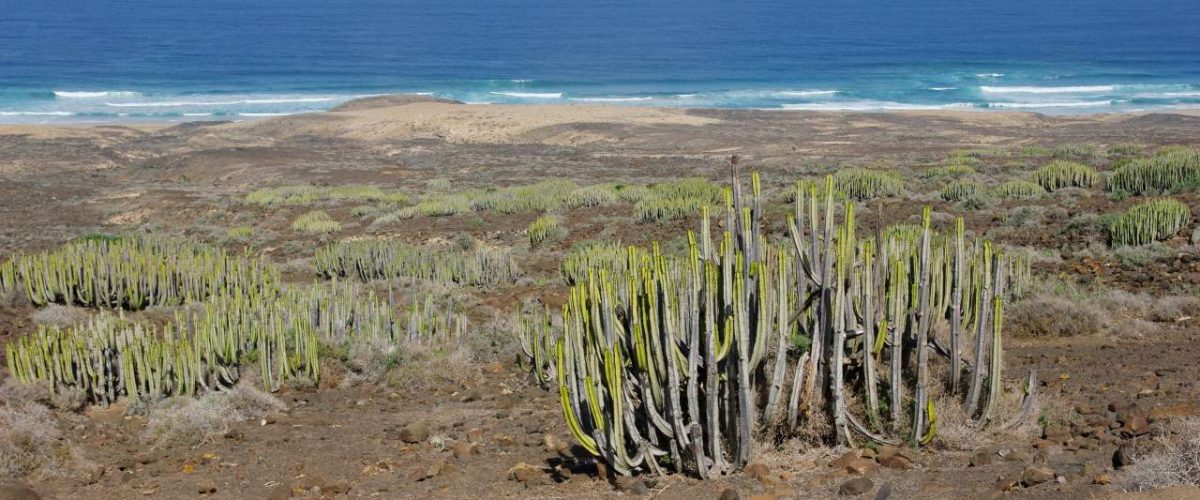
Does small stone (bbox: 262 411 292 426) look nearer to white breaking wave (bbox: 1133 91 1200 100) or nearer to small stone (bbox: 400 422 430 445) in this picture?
small stone (bbox: 400 422 430 445)

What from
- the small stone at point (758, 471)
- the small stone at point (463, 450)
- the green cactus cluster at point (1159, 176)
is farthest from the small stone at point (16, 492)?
the green cactus cluster at point (1159, 176)

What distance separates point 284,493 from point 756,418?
2797 millimetres

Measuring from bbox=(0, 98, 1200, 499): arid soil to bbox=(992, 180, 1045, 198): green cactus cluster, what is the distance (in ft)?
4.26

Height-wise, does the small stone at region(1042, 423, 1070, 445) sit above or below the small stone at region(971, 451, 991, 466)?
above

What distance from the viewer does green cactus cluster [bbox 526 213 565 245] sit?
1762 cm

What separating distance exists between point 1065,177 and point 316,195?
1682 cm

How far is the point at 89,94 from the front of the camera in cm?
5938

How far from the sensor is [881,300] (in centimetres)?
592

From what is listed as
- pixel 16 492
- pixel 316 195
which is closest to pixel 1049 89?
pixel 316 195

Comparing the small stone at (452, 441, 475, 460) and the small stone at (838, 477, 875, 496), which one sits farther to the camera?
the small stone at (452, 441, 475, 460)

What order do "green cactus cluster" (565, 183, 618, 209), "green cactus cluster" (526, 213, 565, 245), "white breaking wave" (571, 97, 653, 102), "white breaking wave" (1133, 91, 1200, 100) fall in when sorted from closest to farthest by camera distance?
"green cactus cluster" (526, 213, 565, 245), "green cactus cluster" (565, 183, 618, 209), "white breaking wave" (1133, 91, 1200, 100), "white breaking wave" (571, 97, 653, 102)

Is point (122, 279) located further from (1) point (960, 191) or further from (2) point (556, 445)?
(1) point (960, 191)

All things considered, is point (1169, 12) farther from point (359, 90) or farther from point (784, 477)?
point (784, 477)

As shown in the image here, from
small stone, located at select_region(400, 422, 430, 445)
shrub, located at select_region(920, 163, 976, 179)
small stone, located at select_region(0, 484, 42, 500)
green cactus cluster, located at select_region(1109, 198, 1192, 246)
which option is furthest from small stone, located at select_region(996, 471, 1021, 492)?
shrub, located at select_region(920, 163, 976, 179)
